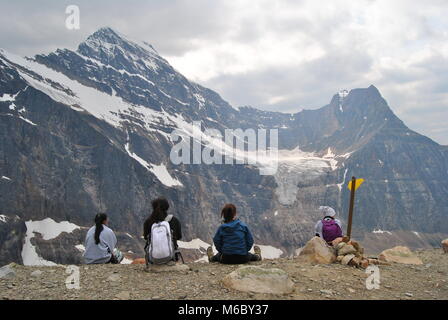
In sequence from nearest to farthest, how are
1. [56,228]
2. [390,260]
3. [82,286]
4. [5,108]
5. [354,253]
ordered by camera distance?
1. [82,286]
2. [354,253]
3. [390,260]
4. [56,228]
5. [5,108]

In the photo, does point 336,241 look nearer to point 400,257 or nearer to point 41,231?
point 400,257

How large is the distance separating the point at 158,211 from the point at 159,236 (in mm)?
813

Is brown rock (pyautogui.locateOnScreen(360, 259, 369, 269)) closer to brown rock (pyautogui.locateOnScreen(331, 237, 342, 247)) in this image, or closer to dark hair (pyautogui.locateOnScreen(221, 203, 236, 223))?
brown rock (pyautogui.locateOnScreen(331, 237, 342, 247))

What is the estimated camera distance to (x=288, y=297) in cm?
986

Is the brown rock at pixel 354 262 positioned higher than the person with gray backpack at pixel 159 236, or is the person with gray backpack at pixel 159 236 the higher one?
the person with gray backpack at pixel 159 236

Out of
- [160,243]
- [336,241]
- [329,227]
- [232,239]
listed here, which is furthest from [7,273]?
[329,227]

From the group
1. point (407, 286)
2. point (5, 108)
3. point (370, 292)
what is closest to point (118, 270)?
point (370, 292)

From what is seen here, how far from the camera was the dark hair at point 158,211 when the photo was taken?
12461 mm

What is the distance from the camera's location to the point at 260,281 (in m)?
10.3

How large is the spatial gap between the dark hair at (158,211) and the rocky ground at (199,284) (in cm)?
165

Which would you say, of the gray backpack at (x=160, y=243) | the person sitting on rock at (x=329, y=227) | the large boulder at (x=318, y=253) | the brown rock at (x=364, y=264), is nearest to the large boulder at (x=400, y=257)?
the person sitting on rock at (x=329, y=227)

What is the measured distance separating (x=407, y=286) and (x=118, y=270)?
890 centimetres

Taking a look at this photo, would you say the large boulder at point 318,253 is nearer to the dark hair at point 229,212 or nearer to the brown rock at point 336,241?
the brown rock at point 336,241
